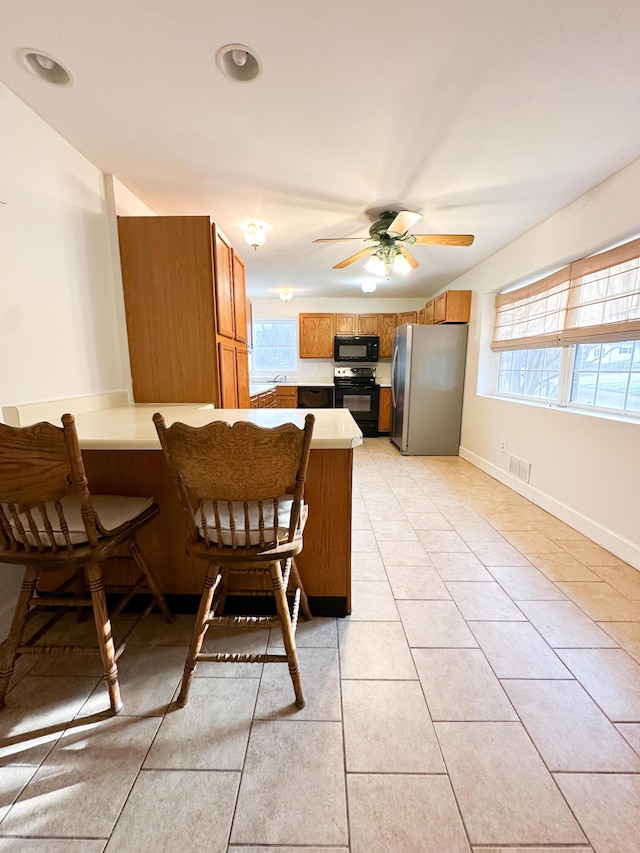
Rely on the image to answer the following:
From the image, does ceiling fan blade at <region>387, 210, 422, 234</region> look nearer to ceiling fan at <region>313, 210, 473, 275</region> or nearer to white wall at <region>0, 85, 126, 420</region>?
ceiling fan at <region>313, 210, 473, 275</region>

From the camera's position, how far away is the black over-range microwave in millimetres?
5375

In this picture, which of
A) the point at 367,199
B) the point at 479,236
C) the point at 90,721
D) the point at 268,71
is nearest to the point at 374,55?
the point at 268,71

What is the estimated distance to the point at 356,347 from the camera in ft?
17.7

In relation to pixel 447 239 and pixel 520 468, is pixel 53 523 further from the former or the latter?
pixel 520 468

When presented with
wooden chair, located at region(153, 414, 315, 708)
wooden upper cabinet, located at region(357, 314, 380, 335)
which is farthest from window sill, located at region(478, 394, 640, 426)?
wooden upper cabinet, located at region(357, 314, 380, 335)

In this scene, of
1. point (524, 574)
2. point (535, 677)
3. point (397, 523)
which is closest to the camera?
point (535, 677)

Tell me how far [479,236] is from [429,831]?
3.61m

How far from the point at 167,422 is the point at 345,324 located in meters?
4.33

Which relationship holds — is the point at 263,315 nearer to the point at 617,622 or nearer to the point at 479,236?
the point at 479,236

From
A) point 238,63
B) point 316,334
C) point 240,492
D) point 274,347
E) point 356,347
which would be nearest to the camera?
point 240,492

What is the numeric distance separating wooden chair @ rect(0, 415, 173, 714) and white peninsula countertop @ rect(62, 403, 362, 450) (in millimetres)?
228

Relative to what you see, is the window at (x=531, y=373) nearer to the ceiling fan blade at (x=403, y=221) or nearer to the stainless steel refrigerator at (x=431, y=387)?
the stainless steel refrigerator at (x=431, y=387)

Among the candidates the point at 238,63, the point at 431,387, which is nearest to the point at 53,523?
the point at 238,63

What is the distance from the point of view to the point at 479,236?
9.76 feet
